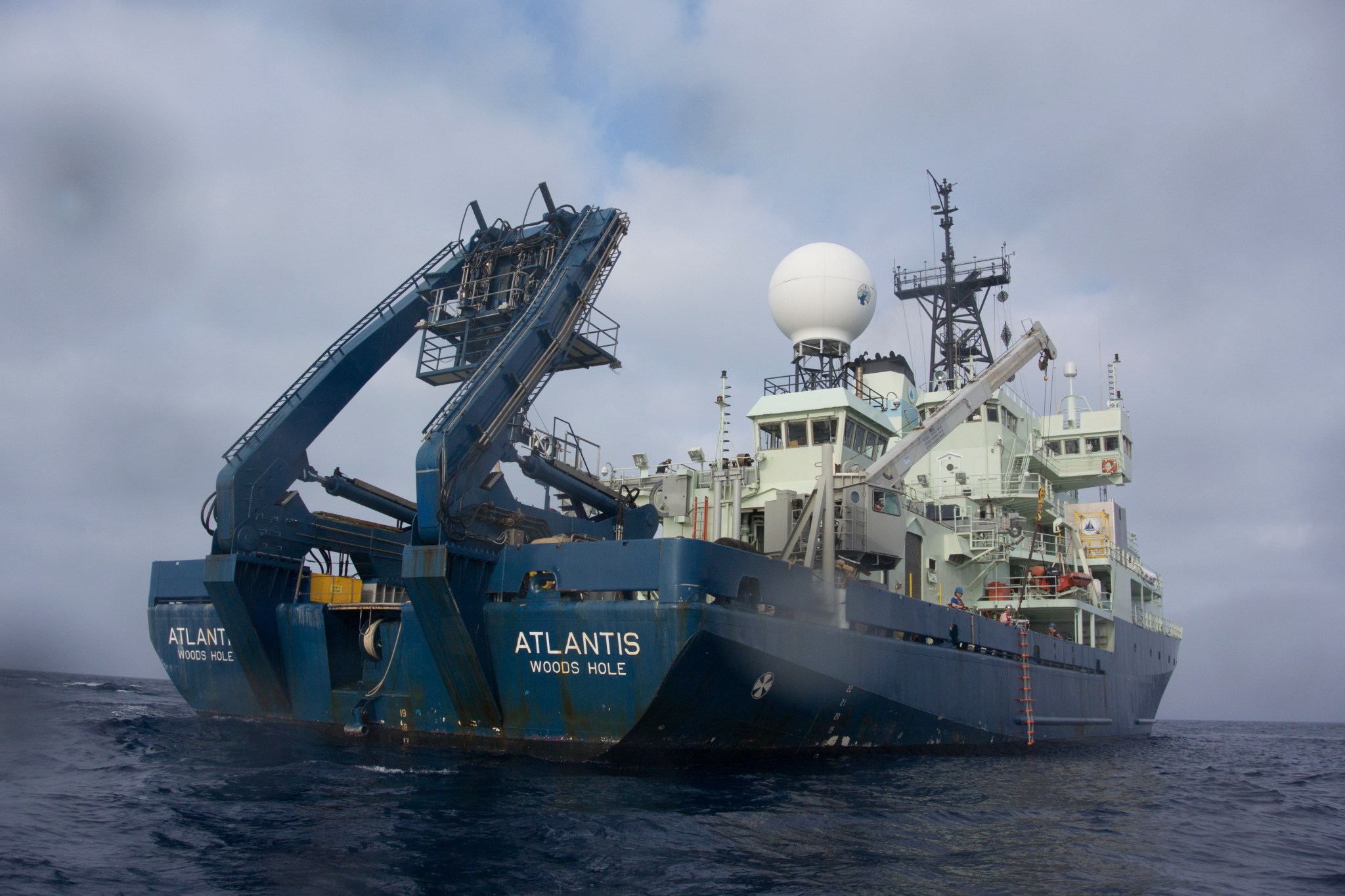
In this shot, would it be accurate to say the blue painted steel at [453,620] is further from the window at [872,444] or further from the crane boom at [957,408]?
the window at [872,444]

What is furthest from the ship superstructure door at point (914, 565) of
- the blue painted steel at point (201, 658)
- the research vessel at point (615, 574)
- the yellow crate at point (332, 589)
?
the blue painted steel at point (201, 658)

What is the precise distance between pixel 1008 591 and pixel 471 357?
16.3 metres

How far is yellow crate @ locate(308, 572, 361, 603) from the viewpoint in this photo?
20.7 metres

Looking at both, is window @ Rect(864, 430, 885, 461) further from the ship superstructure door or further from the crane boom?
the ship superstructure door

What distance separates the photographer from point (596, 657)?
15.7 m

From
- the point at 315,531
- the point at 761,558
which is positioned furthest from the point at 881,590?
the point at 315,531

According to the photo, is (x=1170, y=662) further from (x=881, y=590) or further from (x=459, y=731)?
(x=459, y=731)

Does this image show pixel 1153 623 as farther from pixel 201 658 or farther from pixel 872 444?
pixel 201 658

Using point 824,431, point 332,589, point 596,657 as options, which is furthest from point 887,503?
point 332,589

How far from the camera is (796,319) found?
27812 mm

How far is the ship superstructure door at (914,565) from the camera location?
23.7 metres

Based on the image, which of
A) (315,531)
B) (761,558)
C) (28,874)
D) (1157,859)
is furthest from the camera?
(315,531)

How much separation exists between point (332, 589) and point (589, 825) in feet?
39.2

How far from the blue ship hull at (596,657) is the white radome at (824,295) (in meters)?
9.16
